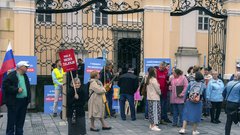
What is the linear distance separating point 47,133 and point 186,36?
17.0 metres

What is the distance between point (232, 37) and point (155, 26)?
320cm

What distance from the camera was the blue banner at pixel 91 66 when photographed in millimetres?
12020

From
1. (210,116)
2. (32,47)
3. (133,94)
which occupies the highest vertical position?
(32,47)

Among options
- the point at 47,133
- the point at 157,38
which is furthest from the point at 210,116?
the point at 47,133

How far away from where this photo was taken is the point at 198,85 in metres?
9.56

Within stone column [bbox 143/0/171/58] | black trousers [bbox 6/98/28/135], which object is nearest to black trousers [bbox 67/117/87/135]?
black trousers [bbox 6/98/28/135]

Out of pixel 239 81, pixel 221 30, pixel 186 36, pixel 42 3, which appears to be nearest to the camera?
pixel 239 81

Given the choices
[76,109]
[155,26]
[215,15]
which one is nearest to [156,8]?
[155,26]

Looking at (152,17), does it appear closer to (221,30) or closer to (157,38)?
(157,38)

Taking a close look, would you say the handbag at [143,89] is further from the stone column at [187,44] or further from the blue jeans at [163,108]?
the stone column at [187,44]

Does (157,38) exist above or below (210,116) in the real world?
above

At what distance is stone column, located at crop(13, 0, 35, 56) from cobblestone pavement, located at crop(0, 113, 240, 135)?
7.15 feet

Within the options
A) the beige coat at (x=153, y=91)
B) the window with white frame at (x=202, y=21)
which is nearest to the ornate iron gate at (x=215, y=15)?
the beige coat at (x=153, y=91)

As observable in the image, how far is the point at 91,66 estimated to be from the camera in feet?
39.6
